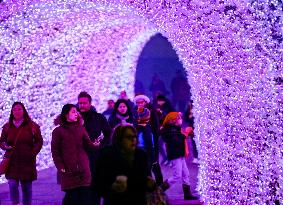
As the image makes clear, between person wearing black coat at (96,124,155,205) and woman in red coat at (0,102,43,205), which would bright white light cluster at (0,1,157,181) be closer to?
woman in red coat at (0,102,43,205)

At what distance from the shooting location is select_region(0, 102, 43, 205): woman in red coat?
818 centimetres

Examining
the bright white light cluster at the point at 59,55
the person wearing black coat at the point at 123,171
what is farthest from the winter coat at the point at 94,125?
the person wearing black coat at the point at 123,171

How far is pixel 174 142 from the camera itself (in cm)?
887

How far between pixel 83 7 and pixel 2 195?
12.4ft

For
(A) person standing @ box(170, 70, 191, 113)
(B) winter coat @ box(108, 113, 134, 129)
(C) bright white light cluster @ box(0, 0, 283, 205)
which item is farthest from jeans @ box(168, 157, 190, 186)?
(A) person standing @ box(170, 70, 191, 113)

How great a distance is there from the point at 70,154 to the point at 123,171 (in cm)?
249

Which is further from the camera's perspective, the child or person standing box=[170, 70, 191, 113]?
person standing box=[170, 70, 191, 113]

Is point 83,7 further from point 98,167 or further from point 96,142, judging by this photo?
point 98,167

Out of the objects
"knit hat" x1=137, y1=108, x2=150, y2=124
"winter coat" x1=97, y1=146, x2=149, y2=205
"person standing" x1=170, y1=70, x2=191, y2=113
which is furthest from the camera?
"person standing" x1=170, y1=70, x2=191, y2=113

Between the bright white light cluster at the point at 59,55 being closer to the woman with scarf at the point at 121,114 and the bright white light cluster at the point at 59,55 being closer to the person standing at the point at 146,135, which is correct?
the woman with scarf at the point at 121,114

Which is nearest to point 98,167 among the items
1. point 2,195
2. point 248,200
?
point 248,200

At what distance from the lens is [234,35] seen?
7.25 m

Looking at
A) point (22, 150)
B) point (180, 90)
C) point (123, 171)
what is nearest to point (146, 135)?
point (22, 150)

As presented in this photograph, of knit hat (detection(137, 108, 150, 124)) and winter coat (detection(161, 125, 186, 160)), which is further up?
knit hat (detection(137, 108, 150, 124))
